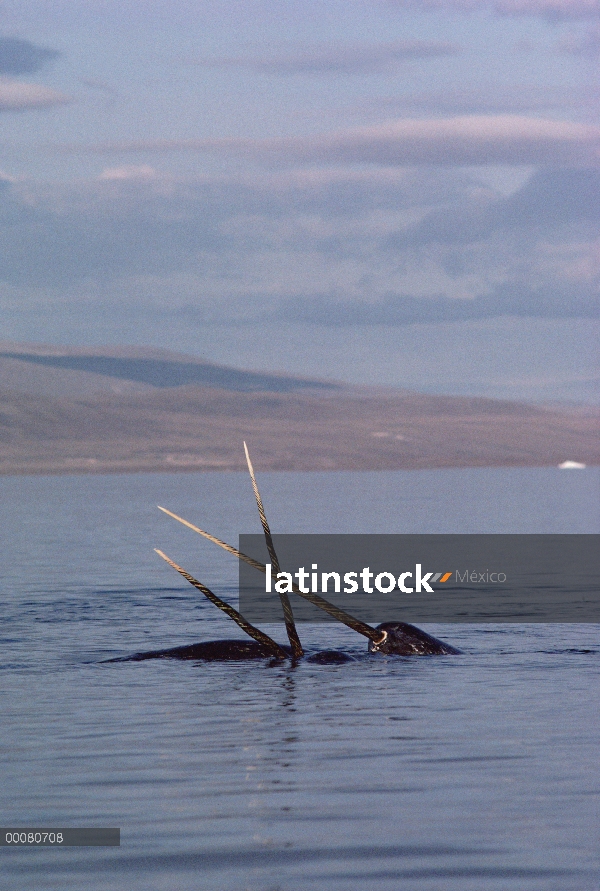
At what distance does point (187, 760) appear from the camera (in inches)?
692

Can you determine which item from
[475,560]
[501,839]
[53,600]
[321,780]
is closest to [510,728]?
[321,780]

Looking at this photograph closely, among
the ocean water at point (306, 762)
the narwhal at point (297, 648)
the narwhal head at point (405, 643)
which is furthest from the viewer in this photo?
the narwhal head at point (405, 643)

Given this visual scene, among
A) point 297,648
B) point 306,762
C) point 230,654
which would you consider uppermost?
point 297,648

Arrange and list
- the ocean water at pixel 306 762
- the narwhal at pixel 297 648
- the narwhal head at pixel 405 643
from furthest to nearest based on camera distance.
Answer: the narwhal head at pixel 405 643 → the narwhal at pixel 297 648 → the ocean water at pixel 306 762

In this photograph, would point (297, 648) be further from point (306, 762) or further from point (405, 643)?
point (306, 762)

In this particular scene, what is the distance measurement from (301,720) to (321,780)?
387 centimetres

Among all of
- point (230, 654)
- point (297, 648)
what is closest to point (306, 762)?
point (297, 648)

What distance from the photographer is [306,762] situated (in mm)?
17516

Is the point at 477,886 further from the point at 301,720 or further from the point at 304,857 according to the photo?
the point at 301,720

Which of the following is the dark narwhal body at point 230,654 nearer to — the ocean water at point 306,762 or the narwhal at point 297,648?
the narwhal at point 297,648

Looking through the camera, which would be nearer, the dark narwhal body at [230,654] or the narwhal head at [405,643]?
the dark narwhal body at [230,654]

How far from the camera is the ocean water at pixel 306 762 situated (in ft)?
42.5

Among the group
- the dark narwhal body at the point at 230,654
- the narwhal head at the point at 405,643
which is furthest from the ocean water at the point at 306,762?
the narwhal head at the point at 405,643

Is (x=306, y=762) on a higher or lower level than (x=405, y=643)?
lower
